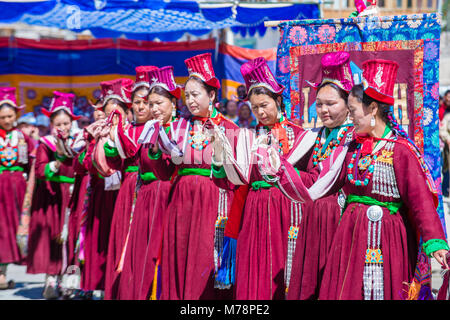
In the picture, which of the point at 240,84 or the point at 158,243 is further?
the point at 240,84

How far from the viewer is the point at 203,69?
578 cm

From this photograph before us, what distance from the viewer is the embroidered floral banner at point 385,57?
5.40 m

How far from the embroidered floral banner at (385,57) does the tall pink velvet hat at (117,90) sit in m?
1.88

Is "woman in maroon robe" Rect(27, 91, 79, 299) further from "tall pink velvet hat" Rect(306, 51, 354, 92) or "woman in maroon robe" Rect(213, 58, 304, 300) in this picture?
"tall pink velvet hat" Rect(306, 51, 354, 92)

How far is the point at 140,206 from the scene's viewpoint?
6.17 metres

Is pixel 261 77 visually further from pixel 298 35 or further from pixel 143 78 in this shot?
pixel 143 78

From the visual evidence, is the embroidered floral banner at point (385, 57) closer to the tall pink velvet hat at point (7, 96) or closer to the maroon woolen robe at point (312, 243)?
the maroon woolen robe at point (312, 243)

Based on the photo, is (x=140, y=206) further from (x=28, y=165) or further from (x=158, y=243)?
(x=28, y=165)

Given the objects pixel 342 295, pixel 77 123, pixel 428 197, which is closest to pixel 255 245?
pixel 342 295

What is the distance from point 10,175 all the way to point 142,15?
282 cm

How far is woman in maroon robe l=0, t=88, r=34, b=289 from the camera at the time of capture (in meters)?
8.49

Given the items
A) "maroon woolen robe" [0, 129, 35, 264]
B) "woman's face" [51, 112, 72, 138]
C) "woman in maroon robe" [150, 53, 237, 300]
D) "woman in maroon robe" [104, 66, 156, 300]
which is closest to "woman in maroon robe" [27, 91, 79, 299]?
"woman's face" [51, 112, 72, 138]

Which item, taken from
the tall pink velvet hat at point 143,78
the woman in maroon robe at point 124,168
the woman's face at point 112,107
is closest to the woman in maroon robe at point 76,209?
the woman's face at point 112,107

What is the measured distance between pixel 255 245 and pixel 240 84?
21.5 feet
